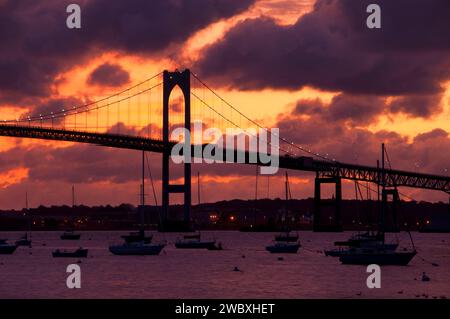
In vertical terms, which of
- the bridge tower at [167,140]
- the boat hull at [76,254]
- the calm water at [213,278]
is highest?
→ the bridge tower at [167,140]

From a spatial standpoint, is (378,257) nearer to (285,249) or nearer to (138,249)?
(138,249)

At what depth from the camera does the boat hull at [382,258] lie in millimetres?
57969

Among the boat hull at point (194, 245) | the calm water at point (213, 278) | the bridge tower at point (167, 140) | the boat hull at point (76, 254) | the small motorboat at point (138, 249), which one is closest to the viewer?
the calm water at point (213, 278)

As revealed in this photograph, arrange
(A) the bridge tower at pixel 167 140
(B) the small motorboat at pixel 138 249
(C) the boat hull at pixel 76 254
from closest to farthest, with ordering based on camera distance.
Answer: (B) the small motorboat at pixel 138 249, (C) the boat hull at pixel 76 254, (A) the bridge tower at pixel 167 140

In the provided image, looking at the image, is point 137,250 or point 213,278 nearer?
point 213,278

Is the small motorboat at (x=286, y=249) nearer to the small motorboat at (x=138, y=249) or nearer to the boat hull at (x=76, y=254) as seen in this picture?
the small motorboat at (x=138, y=249)

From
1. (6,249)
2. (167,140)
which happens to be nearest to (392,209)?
(167,140)

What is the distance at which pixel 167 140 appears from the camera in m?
116

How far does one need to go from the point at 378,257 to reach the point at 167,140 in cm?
5971

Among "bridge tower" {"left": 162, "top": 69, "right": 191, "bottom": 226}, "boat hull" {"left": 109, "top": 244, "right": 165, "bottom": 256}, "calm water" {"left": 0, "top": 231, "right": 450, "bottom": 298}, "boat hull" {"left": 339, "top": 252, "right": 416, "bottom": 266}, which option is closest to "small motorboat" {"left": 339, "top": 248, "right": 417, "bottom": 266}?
"boat hull" {"left": 339, "top": 252, "right": 416, "bottom": 266}

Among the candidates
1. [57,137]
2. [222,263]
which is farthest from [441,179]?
[222,263]

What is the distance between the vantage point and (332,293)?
4588 cm

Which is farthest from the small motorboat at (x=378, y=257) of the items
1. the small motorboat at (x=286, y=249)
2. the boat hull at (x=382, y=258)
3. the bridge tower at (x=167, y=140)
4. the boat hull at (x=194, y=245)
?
the bridge tower at (x=167, y=140)

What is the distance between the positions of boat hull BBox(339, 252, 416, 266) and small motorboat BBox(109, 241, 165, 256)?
17942 millimetres
